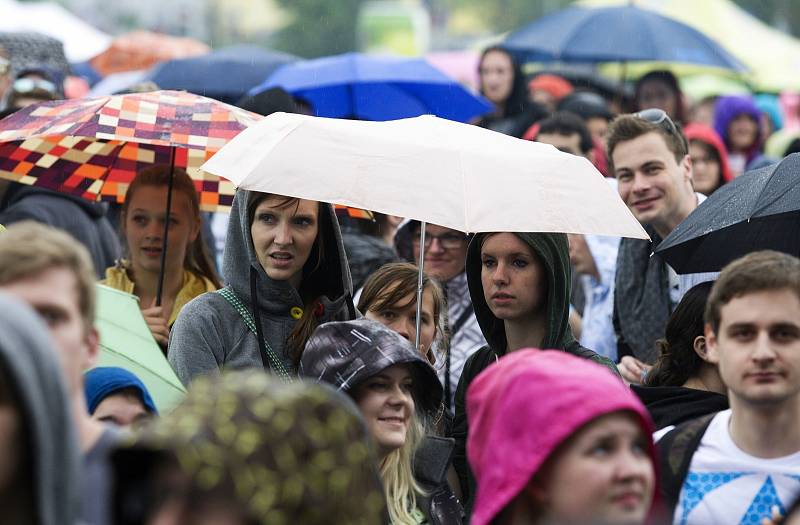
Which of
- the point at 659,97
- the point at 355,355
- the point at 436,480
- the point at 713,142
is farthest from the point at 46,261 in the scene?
the point at 659,97

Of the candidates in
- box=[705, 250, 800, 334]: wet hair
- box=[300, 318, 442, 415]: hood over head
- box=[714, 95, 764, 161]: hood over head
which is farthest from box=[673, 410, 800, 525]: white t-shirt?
box=[714, 95, 764, 161]: hood over head

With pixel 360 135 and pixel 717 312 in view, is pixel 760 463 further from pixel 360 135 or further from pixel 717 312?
pixel 360 135

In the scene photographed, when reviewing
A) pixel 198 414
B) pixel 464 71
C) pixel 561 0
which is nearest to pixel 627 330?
pixel 198 414

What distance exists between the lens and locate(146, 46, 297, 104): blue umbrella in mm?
12367

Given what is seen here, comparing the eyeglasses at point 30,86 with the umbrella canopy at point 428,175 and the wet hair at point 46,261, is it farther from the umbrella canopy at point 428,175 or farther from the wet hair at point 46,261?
the wet hair at point 46,261

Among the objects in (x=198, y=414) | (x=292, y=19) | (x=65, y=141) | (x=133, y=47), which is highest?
(x=292, y=19)

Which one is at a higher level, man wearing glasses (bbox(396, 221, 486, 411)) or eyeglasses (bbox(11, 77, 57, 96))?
eyeglasses (bbox(11, 77, 57, 96))

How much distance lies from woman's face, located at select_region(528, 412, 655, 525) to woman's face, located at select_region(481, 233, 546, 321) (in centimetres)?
198

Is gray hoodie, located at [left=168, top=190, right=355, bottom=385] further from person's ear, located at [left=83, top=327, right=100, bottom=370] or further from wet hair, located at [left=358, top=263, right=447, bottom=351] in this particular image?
person's ear, located at [left=83, top=327, right=100, bottom=370]

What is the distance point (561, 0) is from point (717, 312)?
47.0 m

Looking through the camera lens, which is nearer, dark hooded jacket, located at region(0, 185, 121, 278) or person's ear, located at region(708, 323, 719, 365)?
person's ear, located at region(708, 323, 719, 365)

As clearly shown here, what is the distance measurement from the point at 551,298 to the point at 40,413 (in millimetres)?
3150

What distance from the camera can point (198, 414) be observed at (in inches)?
106

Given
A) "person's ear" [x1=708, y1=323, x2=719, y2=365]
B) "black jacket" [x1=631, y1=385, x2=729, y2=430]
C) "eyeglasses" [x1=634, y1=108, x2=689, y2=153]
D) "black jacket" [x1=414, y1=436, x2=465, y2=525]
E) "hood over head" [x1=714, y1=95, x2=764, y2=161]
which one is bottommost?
"black jacket" [x1=414, y1=436, x2=465, y2=525]
